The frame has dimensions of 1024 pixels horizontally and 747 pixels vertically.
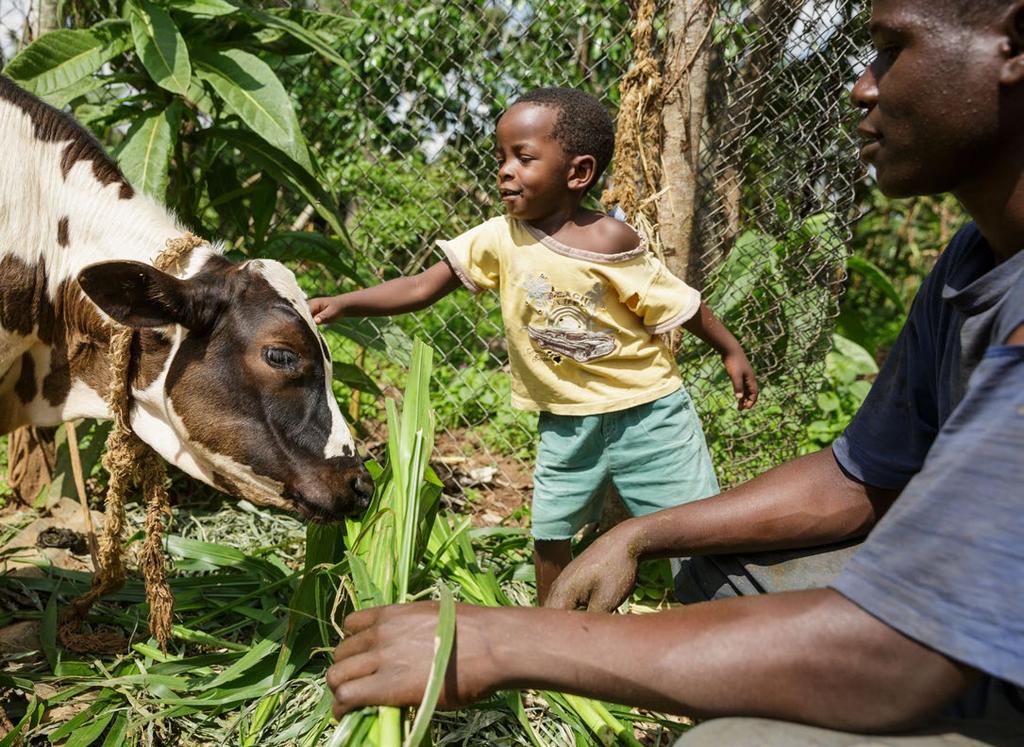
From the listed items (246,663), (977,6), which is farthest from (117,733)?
(977,6)

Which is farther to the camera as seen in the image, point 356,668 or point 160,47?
point 160,47

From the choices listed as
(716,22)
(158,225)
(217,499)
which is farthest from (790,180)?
(217,499)

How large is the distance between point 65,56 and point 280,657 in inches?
93.6

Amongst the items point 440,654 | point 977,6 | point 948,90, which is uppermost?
point 977,6

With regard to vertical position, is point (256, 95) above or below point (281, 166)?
above

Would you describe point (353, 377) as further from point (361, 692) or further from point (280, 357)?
point (361, 692)

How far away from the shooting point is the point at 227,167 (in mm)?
4227

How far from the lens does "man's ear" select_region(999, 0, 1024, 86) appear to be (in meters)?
1.51

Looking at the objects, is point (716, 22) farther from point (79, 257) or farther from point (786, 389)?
point (79, 257)

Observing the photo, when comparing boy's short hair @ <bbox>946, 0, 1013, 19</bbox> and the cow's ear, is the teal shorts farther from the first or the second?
boy's short hair @ <bbox>946, 0, 1013, 19</bbox>

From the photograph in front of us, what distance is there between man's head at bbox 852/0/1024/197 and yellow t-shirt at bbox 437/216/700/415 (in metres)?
1.27

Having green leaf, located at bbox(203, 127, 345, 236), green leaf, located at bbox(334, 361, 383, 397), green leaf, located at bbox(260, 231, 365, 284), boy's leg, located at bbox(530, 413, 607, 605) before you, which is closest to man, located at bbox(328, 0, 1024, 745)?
boy's leg, located at bbox(530, 413, 607, 605)

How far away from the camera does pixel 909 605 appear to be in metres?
1.33

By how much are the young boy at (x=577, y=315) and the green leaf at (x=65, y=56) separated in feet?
4.60
